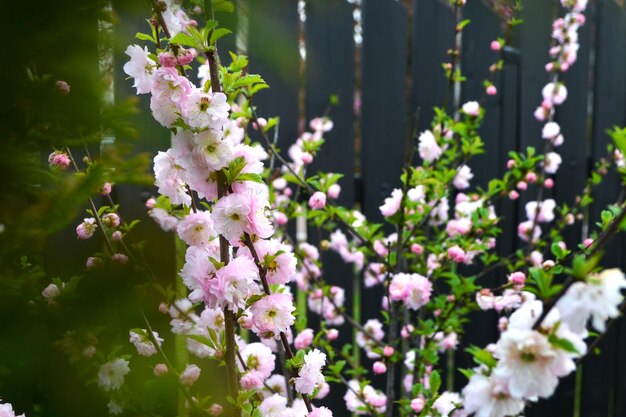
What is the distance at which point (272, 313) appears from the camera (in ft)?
3.20

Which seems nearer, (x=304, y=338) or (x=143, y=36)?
(x=143, y=36)

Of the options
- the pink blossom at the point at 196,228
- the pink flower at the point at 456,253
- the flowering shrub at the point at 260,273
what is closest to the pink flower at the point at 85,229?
the flowering shrub at the point at 260,273

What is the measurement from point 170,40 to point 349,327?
1.56 metres

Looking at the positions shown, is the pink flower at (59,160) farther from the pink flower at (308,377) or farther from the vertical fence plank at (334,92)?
the vertical fence plank at (334,92)

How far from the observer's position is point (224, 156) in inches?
34.4

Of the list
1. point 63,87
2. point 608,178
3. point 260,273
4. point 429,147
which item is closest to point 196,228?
point 260,273

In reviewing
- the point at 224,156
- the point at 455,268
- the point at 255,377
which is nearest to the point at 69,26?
the point at 224,156

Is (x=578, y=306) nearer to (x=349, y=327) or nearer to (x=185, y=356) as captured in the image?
(x=185, y=356)

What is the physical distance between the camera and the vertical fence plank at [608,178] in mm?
2787

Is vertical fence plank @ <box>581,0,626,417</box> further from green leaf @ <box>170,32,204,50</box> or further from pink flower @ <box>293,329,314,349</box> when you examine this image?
green leaf @ <box>170,32,204,50</box>

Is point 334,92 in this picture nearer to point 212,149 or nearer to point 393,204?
point 393,204

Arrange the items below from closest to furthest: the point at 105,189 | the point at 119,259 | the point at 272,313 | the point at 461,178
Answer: the point at 119,259 < the point at 272,313 < the point at 105,189 < the point at 461,178

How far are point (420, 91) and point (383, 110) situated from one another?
7.0 inches

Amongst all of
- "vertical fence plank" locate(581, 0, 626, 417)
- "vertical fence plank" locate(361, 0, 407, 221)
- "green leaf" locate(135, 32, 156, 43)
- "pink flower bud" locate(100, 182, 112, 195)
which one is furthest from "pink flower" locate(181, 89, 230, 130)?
"vertical fence plank" locate(581, 0, 626, 417)
